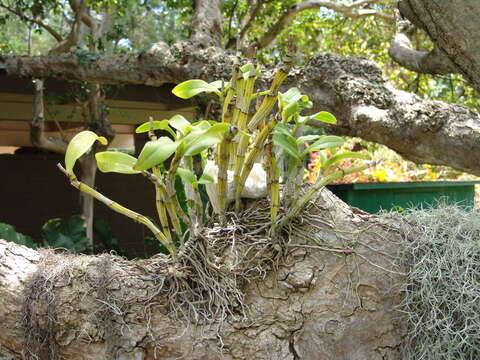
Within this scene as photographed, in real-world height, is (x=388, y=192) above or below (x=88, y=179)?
above

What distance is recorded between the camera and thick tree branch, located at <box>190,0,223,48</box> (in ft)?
9.56

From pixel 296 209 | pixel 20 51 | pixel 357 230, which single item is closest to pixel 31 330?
pixel 296 209

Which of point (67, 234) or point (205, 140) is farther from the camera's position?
point (67, 234)

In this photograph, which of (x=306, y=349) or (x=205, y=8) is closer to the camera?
(x=306, y=349)

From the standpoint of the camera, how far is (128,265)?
97 centimetres

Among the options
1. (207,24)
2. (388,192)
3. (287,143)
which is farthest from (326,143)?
(388,192)

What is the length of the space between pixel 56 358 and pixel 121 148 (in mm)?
8353

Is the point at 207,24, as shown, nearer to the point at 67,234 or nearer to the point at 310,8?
the point at 310,8

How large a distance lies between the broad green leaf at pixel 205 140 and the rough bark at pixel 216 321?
26 cm

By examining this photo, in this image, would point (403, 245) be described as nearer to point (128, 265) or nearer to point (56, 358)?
point (128, 265)

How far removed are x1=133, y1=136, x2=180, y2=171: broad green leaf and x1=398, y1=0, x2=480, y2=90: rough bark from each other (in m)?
0.76

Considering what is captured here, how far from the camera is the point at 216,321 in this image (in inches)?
35.3

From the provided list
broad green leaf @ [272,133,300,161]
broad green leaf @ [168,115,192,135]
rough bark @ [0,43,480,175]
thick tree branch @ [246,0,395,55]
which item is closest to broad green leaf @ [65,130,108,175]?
broad green leaf @ [168,115,192,135]

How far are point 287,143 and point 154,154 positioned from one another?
0.28 m
